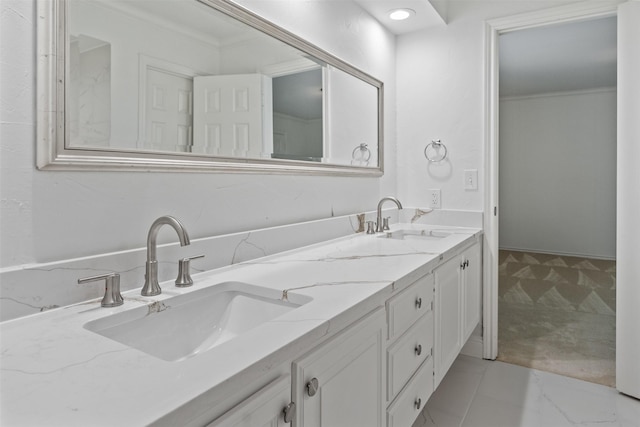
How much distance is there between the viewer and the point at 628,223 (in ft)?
6.46

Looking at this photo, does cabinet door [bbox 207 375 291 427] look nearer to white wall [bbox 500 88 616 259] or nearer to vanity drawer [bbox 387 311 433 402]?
vanity drawer [bbox 387 311 433 402]

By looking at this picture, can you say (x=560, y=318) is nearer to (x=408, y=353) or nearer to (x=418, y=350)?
(x=418, y=350)

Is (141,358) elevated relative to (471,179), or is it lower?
lower

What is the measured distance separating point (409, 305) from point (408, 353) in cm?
16

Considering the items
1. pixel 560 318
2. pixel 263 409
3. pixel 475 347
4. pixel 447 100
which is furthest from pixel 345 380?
pixel 560 318

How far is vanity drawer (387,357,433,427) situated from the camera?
1229 mm

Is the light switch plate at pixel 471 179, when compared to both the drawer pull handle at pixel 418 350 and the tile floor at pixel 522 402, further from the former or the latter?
the drawer pull handle at pixel 418 350

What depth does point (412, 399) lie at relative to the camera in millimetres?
1374

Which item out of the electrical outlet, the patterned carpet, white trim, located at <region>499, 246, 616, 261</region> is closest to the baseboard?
the patterned carpet

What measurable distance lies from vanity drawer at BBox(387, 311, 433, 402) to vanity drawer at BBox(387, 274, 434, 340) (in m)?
0.03

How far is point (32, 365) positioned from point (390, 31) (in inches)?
101

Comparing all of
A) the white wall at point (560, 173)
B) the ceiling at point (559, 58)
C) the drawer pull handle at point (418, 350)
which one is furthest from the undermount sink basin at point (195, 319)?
the white wall at point (560, 173)

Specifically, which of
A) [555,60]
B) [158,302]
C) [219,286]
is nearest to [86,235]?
[158,302]

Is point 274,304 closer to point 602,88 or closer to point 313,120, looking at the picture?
point 313,120
